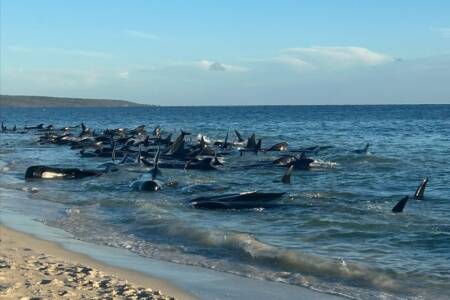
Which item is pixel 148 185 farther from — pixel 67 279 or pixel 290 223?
pixel 67 279

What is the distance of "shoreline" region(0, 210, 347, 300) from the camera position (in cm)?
844

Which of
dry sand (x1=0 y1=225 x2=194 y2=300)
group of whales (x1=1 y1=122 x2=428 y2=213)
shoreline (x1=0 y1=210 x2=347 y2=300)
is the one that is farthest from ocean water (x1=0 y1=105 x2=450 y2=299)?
dry sand (x1=0 y1=225 x2=194 y2=300)

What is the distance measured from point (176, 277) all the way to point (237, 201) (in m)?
6.70

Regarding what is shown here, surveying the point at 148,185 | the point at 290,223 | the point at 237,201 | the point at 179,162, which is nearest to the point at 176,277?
the point at 290,223

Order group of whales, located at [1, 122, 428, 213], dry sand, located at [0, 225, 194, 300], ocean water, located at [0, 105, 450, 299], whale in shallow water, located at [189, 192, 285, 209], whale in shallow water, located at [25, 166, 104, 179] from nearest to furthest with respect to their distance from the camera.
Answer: dry sand, located at [0, 225, 194, 300]
ocean water, located at [0, 105, 450, 299]
whale in shallow water, located at [189, 192, 285, 209]
group of whales, located at [1, 122, 428, 213]
whale in shallow water, located at [25, 166, 104, 179]

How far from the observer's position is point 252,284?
9.01 meters

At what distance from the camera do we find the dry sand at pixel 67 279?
311 inches

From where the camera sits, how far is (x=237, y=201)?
15898mm

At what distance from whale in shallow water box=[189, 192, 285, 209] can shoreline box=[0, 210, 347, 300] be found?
433 cm

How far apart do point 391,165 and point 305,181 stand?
621 cm

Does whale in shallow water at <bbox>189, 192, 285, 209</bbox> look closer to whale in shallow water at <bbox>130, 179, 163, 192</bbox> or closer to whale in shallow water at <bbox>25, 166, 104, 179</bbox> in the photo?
whale in shallow water at <bbox>130, 179, 163, 192</bbox>

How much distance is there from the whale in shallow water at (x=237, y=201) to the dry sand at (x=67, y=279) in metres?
5.27

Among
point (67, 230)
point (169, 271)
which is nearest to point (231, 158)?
point (67, 230)

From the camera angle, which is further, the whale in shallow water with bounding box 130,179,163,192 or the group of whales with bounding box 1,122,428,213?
the whale in shallow water with bounding box 130,179,163,192
